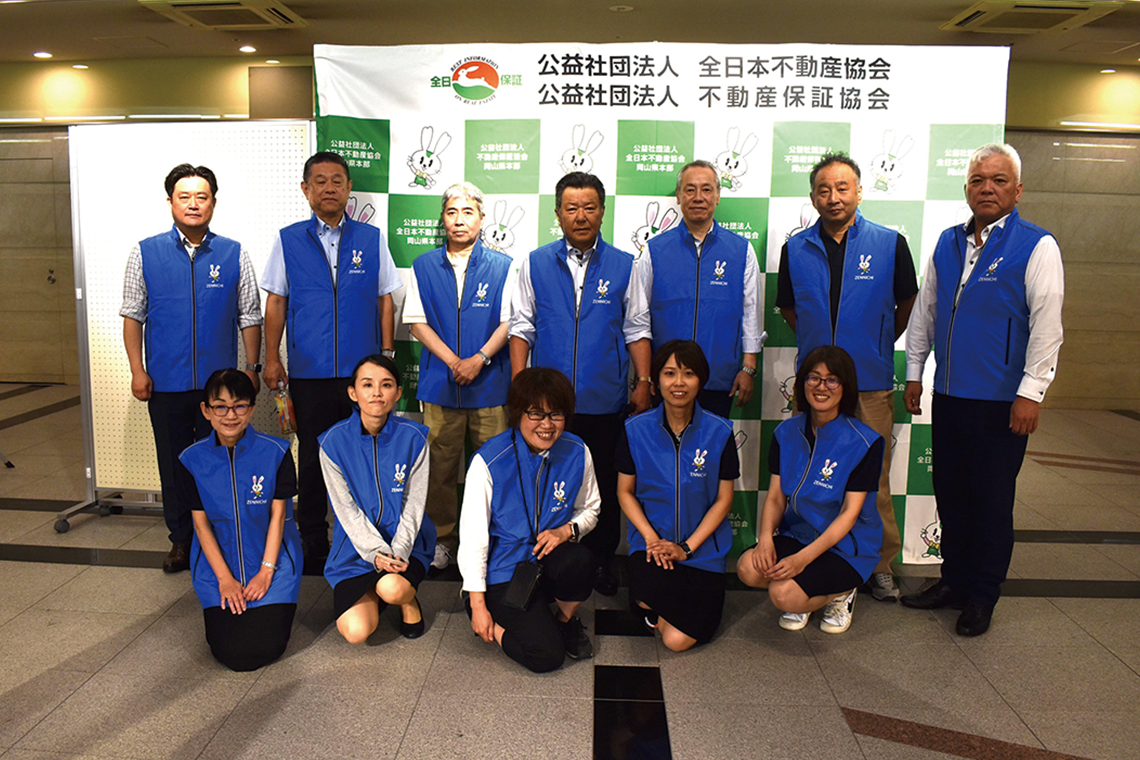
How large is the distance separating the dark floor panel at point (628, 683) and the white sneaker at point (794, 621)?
58 cm

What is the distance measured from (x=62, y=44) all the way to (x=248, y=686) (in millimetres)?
6604

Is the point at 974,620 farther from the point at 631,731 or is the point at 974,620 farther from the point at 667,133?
the point at 667,133

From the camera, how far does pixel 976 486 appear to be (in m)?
2.90

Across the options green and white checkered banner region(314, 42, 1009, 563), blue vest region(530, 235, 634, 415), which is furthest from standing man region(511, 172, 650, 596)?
green and white checkered banner region(314, 42, 1009, 563)

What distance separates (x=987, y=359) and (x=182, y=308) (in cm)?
305

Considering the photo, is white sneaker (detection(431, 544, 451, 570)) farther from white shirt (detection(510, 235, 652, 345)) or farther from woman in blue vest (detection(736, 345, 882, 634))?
woman in blue vest (detection(736, 345, 882, 634))

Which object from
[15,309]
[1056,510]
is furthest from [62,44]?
[1056,510]

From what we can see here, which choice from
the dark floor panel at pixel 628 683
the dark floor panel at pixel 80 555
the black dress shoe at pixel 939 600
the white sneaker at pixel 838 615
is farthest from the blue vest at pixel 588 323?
the dark floor panel at pixel 80 555

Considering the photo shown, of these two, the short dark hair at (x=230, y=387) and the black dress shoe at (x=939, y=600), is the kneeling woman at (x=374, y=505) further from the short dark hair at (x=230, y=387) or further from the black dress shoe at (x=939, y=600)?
the black dress shoe at (x=939, y=600)

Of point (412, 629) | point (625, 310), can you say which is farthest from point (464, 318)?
point (412, 629)

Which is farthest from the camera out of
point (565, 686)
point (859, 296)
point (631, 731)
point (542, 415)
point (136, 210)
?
point (136, 210)

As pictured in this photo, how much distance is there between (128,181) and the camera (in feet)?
12.7

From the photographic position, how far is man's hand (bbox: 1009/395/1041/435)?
2713 mm

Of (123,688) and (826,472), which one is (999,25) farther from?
(123,688)
